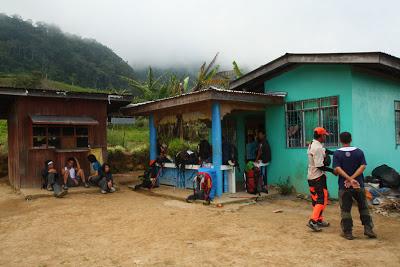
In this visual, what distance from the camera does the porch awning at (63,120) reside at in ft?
35.0

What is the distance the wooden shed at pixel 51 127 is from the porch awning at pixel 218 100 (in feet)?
6.50

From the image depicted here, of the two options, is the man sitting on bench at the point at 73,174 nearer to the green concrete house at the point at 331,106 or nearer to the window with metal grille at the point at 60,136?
the window with metal grille at the point at 60,136

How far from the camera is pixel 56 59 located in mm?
60531

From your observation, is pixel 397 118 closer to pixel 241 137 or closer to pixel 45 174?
pixel 241 137

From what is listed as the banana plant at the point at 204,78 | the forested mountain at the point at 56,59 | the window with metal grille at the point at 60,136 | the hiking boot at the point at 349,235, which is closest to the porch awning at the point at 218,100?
the window with metal grille at the point at 60,136

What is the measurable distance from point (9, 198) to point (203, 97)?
6.16m

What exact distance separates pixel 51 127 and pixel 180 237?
711 cm

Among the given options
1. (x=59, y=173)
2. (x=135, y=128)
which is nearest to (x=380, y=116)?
(x=59, y=173)

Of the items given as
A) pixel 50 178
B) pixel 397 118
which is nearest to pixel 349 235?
pixel 397 118

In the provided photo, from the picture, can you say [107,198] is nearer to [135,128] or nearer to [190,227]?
[190,227]

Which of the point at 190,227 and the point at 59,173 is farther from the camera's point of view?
the point at 59,173

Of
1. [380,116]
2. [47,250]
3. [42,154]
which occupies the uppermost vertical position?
[380,116]

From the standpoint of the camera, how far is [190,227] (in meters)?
6.75

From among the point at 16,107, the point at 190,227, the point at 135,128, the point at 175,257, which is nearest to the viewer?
the point at 175,257
